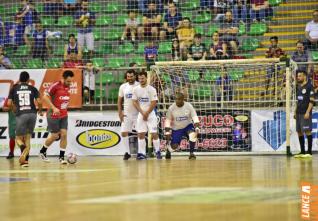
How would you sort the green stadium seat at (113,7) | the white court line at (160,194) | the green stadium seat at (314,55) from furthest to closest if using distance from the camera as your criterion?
1. the green stadium seat at (113,7)
2. the green stadium seat at (314,55)
3. the white court line at (160,194)

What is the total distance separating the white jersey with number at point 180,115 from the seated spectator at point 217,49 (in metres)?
4.04

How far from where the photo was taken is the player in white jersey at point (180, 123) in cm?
1836

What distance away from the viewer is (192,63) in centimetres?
2002

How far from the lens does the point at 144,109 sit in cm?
1836

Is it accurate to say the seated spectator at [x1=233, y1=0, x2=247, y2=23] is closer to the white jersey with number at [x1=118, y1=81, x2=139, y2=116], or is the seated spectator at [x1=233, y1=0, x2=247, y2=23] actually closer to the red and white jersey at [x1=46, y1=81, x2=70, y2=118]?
Result: the white jersey with number at [x1=118, y1=81, x2=139, y2=116]

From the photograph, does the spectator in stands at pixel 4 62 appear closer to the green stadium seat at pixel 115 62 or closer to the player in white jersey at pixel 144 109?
the green stadium seat at pixel 115 62

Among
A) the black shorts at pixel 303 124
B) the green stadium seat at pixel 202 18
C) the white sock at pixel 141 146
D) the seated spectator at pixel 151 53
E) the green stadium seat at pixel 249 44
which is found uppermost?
the green stadium seat at pixel 202 18

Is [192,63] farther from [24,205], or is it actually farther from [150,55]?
[24,205]

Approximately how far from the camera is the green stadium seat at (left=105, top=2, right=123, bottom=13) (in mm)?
25547

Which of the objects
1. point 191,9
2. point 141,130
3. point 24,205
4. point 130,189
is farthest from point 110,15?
point 24,205

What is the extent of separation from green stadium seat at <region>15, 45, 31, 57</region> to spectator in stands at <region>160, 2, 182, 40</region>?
4.55 m

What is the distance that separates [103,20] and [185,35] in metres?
3.49

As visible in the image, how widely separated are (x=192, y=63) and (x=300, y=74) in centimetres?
344

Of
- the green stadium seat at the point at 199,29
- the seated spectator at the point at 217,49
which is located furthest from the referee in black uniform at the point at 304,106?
the green stadium seat at the point at 199,29
